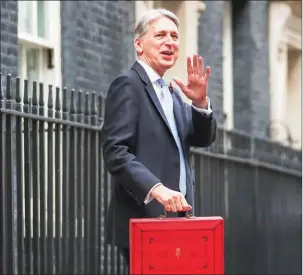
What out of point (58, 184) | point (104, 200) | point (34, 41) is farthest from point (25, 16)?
point (58, 184)

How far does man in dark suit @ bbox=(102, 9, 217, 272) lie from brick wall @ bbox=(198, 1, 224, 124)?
10.2 m

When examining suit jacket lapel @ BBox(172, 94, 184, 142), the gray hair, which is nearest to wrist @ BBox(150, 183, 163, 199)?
suit jacket lapel @ BBox(172, 94, 184, 142)

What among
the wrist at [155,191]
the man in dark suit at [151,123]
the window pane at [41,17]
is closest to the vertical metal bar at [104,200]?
the window pane at [41,17]

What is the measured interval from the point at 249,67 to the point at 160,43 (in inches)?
495

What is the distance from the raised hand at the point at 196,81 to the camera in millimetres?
5445

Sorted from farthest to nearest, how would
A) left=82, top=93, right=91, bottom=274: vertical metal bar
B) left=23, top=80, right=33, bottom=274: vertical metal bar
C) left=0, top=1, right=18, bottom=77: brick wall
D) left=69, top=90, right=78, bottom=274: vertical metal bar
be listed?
left=0, top=1, right=18, bottom=77: brick wall → left=82, top=93, right=91, bottom=274: vertical metal bar → left=69, top=90, right=78, bottom=274: vertical metal bar → left=23, top=80, right=33, bottom=274: vertical metal bar

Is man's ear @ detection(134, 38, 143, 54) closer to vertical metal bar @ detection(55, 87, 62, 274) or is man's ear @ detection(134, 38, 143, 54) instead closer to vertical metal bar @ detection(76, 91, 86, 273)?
vertical metal bar @ detection(55, 87, 62, 274)

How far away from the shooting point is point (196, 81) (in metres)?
5.48

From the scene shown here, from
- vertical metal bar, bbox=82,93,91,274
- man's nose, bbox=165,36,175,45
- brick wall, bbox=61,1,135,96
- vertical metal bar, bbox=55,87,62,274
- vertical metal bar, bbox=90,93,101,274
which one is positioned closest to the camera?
man's nose, bbox=165,36,175,45

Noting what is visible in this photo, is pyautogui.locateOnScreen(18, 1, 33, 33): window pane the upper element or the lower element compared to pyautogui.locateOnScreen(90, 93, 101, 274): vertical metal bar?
upper

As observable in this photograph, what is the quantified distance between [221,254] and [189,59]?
3.30 ft

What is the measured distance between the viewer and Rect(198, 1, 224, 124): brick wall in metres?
16.1

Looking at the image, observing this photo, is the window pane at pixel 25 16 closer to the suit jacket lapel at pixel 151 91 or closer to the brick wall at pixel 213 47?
the brick wall at pixel 213 47

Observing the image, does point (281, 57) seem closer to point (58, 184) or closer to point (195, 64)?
point (58, 184)
